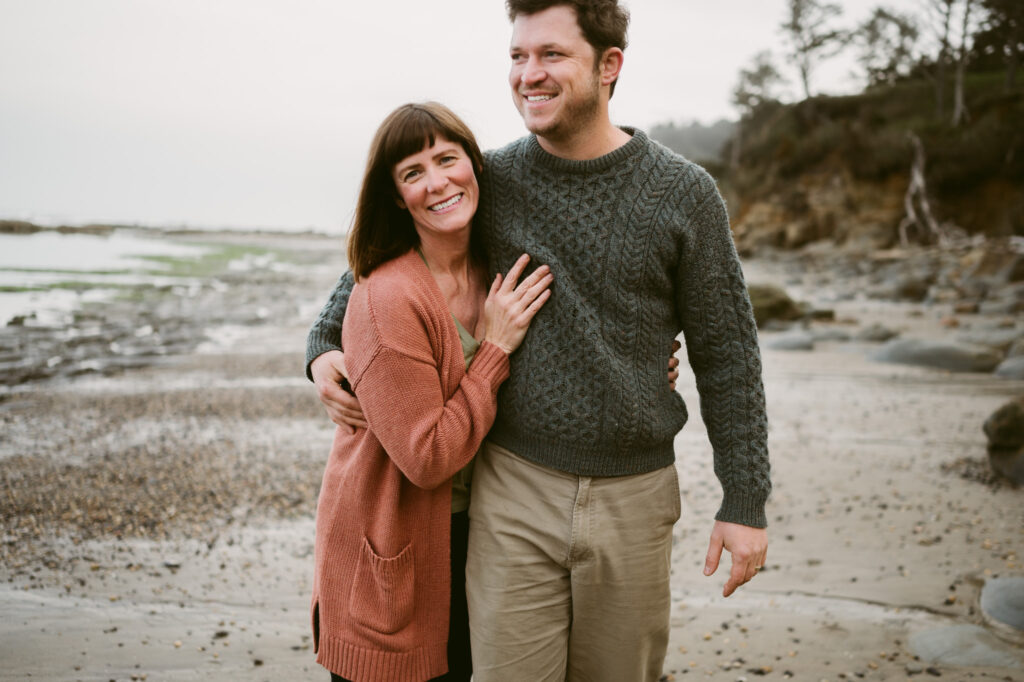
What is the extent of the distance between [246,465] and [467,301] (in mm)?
4776

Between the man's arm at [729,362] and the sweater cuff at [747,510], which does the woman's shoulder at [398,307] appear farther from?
the sweater cuff at [747,510]

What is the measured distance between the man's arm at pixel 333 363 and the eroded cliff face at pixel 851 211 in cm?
2738

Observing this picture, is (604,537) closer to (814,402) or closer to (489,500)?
(489,500)

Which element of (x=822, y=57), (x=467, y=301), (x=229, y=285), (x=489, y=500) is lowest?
(x=229, y=285)

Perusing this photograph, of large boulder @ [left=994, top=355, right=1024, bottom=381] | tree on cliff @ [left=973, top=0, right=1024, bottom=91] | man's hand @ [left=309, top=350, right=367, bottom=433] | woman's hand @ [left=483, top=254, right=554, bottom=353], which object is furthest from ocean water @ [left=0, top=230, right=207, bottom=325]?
tree on cliff @ [left=973, top=0, right=1024, bottom=91]

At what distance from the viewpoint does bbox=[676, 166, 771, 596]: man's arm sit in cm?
245

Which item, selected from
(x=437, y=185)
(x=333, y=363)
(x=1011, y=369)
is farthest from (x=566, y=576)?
(x=1011, y=369)

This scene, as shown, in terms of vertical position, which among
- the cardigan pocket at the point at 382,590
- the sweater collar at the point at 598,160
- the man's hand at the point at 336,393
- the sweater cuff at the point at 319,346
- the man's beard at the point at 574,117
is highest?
the man's beard at the point at 574,117

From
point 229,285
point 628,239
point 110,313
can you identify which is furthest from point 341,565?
point 229,285

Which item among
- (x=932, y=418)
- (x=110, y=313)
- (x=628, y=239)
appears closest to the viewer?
(x=628, y=239)

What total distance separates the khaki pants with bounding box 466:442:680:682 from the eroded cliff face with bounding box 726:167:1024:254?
89.2 feet

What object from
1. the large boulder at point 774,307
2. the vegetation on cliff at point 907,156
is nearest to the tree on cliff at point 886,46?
the vegetation on cliff at point 907,156

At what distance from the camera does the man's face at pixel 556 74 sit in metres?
2.42

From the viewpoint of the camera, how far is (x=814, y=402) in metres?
8.49
